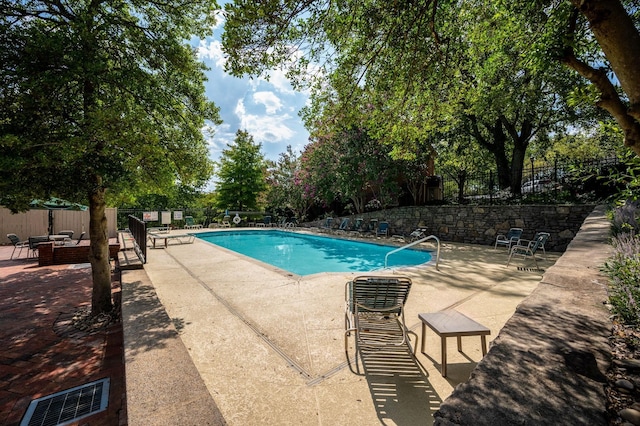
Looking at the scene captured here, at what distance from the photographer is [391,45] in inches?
164

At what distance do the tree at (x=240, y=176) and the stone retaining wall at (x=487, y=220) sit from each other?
12.4m

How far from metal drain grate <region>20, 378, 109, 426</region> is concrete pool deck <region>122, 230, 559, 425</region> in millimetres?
458

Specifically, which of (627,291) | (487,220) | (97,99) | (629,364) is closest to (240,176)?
(487,220)

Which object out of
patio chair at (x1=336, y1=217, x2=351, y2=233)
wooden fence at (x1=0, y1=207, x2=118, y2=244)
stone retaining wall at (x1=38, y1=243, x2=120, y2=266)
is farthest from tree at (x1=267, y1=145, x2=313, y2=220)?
stone retaining wall at (x1=38, y1=243, x2=120, y2=266)

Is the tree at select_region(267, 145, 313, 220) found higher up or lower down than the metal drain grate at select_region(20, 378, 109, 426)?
higher up

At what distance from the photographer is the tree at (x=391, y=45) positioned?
10.0 ft

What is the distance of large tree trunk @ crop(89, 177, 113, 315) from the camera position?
4.20 meters

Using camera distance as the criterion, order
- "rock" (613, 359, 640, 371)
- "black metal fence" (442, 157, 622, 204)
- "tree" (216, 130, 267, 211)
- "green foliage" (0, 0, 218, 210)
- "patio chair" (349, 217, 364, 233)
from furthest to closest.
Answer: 1. "tree" (216, 130, 267, 211)
2. "patio chair" (349, 217, 364, 233)
3. "black metal fence" (442, 157, 622, 204)
4. "green foliage" (0, 0, 218, 210)
5. "rock" (613, 359, 640, 371)

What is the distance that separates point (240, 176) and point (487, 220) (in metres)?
18.4

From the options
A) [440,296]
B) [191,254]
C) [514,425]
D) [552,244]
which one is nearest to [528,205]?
[552,244]

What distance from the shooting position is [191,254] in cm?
945

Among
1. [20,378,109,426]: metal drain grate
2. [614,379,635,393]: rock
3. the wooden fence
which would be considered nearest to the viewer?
[614,379,635,393]: rock

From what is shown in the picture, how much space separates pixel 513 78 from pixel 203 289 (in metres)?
12.3

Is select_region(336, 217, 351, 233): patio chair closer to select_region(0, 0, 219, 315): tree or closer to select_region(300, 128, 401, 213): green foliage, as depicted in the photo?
select_region(300, 128, 401, 213): green foliage
